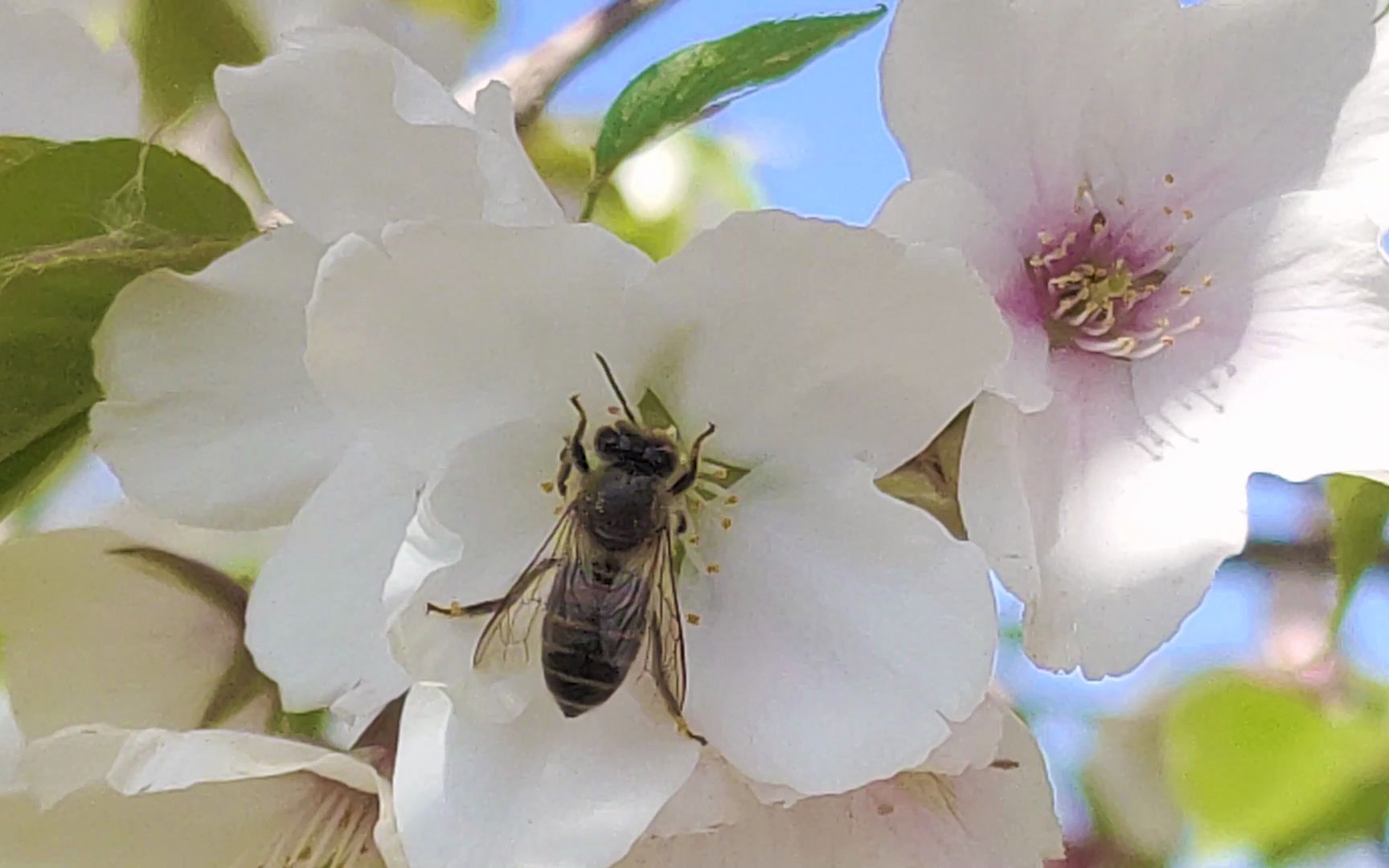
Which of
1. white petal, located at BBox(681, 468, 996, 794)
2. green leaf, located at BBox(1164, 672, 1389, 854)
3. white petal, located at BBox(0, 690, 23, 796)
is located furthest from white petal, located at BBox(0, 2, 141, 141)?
green leaf, located at BBox(1164, 672, 1389, 854)

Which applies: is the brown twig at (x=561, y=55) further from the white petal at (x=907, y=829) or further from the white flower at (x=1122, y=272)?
the white petal at (x=907, y=829)

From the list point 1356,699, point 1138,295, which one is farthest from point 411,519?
point 1356,699

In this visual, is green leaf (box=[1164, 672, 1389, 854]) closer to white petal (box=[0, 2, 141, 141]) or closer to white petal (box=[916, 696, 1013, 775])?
white petal (box=[916, 696, 1013, 775])

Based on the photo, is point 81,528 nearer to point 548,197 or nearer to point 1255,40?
point 548,197

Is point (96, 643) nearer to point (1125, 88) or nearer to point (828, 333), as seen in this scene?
point (828, 333)

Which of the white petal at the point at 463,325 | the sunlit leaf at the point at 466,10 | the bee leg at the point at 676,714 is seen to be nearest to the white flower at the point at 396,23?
the sunlit leaf at the point at 466,10

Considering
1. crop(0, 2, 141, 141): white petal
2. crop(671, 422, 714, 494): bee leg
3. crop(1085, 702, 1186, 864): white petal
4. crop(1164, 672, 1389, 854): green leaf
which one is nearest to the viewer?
crop(671, 422, 714, 494): bee leg
